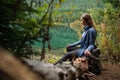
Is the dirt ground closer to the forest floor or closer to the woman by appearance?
the forest floor

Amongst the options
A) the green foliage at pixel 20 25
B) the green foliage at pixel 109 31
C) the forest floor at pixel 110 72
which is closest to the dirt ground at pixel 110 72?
the forest floor at pixel 110 72

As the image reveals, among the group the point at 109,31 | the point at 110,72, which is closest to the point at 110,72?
the point at 110,72

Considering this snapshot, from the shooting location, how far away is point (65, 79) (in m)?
4.21

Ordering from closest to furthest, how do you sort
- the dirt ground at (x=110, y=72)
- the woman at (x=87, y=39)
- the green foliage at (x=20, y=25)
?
the green foliage at (x=20, y=25) → the woman at (x=87, y=39) → the dirt ground at (x=110, y=72)

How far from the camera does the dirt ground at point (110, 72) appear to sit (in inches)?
299

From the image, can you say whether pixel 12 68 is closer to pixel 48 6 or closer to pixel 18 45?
pixel 18 45

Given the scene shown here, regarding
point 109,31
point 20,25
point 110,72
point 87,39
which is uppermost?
point 20,25

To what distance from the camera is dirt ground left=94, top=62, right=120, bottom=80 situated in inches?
299

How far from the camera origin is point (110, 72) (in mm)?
8359

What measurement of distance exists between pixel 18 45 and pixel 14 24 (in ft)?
0.74

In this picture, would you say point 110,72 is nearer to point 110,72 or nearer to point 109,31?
point 110,72

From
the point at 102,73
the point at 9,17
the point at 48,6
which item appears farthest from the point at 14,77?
the point at 102,73

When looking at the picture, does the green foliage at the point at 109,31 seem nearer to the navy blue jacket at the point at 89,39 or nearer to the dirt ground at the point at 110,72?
the dirt ground at the point at 110,72

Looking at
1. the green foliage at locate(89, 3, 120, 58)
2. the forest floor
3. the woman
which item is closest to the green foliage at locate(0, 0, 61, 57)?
the woman
